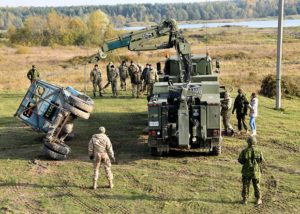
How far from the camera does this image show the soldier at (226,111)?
17547 mm

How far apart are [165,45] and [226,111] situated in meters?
3.54

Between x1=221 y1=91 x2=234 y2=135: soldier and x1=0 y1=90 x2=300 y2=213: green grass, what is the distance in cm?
56

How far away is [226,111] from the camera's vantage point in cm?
1773

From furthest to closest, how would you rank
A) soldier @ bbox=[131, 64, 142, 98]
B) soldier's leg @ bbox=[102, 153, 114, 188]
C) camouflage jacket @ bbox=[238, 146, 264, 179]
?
soldier @ bbox=[131, 64, 142, 98] → soldier's leg @ bbox=[102, 153, 114, 188] → camouflage jacket @ bbox=[238, 146, 264, 179]

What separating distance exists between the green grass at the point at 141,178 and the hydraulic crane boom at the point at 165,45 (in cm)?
287

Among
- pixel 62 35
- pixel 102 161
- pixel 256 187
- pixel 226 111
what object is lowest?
pixel 256 187

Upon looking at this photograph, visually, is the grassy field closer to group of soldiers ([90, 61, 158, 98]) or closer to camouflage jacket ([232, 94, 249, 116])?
camouflage jacket ([232, 94, 249, 116])

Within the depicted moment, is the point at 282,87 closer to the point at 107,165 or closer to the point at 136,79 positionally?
the point at 136,79

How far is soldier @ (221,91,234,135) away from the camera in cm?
1755

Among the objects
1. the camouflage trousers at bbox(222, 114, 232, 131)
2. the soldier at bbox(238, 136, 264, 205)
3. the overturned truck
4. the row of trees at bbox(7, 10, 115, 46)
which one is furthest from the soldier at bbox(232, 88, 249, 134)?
the row of trees at bbox(7, 10, 115, 46)

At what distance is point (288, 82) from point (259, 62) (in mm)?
22596

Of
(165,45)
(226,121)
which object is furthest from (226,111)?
(165,45)

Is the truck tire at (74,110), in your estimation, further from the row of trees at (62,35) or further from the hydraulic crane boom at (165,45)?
the row of trees at (62,35)

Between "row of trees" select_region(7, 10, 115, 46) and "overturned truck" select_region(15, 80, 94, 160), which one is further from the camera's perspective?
"row of trees" select_region(7, 10, 115, 46)
